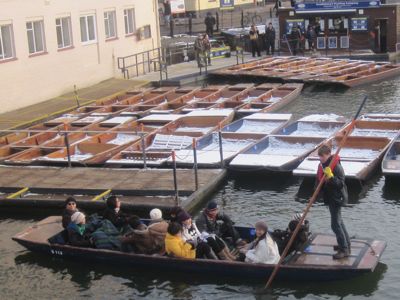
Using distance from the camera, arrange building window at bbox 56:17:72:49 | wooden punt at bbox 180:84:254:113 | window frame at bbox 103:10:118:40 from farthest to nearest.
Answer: window frame at bbox 103:10:118:40
building window at bbox 56:17:72:49
wooden punt at bbox 180:84:254:113

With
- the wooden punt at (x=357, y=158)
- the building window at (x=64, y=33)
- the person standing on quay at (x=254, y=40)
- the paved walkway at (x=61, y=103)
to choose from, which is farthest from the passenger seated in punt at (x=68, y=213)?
the person standing on quay at (x=254, y=40)

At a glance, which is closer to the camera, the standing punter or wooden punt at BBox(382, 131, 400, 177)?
the standing punter

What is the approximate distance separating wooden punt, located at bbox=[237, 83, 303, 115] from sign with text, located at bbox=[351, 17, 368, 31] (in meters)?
9.21

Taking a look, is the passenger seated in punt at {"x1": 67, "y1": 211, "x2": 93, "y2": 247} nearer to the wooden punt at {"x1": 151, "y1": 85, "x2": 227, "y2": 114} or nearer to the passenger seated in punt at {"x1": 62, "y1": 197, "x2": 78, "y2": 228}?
the passenger seated in punt at {"x1": 62, "y1": 197, "x2": 78, "y2": 228}

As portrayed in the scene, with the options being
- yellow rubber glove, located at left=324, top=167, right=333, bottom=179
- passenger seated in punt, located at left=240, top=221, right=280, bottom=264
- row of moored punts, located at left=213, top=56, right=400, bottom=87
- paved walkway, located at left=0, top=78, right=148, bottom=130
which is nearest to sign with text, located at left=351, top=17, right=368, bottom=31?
row of moored punts, located at left=213, top=56, right=400, bottom=87

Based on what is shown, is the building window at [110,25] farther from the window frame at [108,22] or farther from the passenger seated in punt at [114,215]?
the passenger seated in punt at [114,215]

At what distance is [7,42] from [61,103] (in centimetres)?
269

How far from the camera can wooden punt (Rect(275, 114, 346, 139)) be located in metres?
18.9

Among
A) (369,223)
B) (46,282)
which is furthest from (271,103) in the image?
(46,282)

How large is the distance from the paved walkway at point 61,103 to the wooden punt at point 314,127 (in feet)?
25.6

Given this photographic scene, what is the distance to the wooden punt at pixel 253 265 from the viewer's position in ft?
34.3

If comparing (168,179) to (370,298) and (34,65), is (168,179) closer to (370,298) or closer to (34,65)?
(370,298)

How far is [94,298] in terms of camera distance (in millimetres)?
10812

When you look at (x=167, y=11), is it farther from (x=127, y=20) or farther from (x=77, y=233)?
(x=77, y=233)
